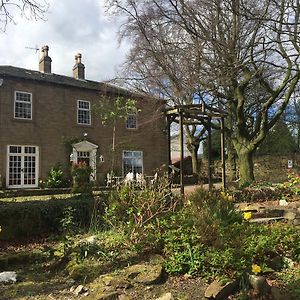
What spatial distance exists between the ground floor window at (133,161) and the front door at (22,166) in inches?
242

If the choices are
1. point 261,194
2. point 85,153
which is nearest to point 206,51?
point 261,194

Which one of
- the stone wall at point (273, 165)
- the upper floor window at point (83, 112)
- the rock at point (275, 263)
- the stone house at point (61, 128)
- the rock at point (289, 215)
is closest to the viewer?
the rock at point (275, 263)

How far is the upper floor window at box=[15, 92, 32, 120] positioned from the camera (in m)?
21.1

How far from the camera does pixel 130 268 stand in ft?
17.3

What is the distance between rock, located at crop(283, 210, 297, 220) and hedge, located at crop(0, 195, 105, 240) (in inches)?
167

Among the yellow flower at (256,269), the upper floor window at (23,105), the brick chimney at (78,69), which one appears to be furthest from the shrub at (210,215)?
the brick chimney at (78,69)

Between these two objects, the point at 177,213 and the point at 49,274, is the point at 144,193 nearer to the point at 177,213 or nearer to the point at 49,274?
the point at 177,213

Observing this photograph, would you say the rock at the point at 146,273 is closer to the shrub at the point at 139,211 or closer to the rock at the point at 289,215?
the shrub at the point at 139,211

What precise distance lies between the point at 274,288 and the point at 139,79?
15.0 m

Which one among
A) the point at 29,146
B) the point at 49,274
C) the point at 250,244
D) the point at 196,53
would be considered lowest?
the point at 49,274

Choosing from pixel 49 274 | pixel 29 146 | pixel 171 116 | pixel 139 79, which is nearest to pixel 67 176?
pixel 29 146

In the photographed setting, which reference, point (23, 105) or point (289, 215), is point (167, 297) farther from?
point (23, 105)

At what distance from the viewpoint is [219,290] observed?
4.38 metres

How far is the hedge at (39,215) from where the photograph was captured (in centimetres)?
759
